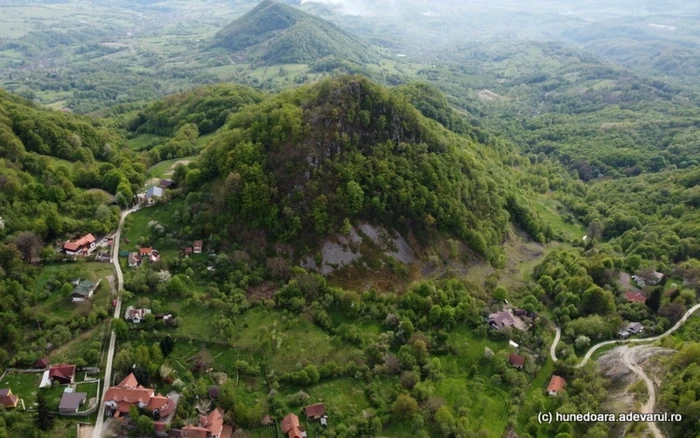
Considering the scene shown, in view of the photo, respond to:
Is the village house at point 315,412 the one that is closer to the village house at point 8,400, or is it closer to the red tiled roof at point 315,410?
the red tiled roof at point 315,410

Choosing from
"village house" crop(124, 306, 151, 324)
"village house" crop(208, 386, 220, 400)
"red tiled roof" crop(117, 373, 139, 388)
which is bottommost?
"village house" crop(208, 386, 220, 400)

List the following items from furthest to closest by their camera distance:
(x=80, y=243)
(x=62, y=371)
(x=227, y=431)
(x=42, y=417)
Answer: (x=80, y=243) < (x=62, y=371) < (x=227, y=431) < (x=42, y=417)

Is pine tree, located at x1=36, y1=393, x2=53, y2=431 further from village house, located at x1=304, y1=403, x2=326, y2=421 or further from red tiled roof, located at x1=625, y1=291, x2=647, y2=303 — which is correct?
red tiled roof, located at x1=625, y1=291, x2=647, y2=303

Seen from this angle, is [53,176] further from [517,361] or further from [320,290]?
[517,361]

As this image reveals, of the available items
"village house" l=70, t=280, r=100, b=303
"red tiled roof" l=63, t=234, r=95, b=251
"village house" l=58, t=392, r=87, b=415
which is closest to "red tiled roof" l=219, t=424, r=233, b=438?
"village house" l=58, t=392, r=87, b=415

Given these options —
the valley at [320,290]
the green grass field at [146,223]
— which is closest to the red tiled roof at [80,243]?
the valley at [320,290]

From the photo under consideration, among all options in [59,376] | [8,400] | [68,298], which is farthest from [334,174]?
[8,400]
